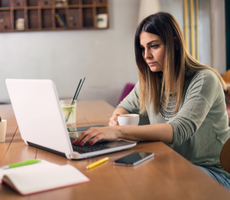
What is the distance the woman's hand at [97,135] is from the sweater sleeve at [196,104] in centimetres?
22

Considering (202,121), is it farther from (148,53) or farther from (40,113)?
(40,113)

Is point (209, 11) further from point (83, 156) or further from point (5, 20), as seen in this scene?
point (83, 156)

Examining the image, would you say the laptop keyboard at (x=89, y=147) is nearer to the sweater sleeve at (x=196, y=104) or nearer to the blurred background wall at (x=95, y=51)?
the sweater sleeve at (x=196, y=104)

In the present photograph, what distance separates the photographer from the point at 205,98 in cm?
108

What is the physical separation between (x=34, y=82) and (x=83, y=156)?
245 mm

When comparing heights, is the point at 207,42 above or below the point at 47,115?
above

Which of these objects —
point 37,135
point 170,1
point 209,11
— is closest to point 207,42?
point 209,11

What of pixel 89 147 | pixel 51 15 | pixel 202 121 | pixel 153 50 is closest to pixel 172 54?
pixel 153 50

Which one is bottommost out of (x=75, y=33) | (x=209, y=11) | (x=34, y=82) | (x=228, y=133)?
(x=228, y=133)

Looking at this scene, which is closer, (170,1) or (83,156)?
(83,156)

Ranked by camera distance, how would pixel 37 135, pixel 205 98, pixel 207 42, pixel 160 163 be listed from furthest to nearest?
pixel 207 42, pixel 205 98, pixel 37 135, pixel 160 163

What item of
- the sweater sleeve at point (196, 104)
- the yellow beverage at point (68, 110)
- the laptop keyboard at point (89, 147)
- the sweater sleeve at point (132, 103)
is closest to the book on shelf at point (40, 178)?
the laptop keyboard at point (89, 147)

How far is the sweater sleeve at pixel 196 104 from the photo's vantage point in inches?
39.8

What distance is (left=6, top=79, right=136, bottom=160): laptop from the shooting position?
739 mm
